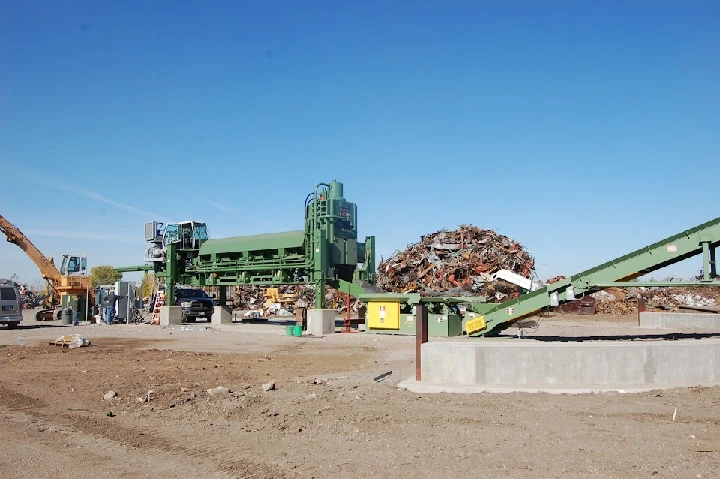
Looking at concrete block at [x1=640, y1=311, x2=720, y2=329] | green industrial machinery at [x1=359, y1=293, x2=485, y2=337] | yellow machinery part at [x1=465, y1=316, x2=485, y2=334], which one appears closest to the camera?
yellow machinery part at [x1=465, y1=316, x2=485, y2=334]

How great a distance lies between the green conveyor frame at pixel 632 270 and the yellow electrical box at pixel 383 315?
5.70 meters

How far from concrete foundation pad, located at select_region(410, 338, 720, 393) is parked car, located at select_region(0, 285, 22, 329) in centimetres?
2526

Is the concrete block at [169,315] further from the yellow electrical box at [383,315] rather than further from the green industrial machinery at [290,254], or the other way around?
the yellow electrical box at [383,315]

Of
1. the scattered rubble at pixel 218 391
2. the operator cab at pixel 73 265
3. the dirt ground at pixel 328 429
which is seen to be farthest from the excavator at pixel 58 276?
the scattered rubble at pixel 218 391

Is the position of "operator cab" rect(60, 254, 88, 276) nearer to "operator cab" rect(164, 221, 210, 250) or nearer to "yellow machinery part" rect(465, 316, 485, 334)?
"operator cab" rect(164, 221, 210, 250)

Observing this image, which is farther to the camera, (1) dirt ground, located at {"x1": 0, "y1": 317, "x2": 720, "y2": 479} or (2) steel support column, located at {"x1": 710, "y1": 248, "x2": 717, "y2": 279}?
(2) steel support column, located at {"x1": 710, "y1": 248, "x2": 717, "y2": 279}

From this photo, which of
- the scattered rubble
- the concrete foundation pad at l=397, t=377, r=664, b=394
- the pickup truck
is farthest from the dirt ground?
the pickup truck

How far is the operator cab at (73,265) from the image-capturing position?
39.7 m

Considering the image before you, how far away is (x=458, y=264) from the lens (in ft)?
132

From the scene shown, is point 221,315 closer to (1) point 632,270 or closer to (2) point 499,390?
(1) point 632,270

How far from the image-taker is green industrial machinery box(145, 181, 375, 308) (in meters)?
25.5

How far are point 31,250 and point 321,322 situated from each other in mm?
25307

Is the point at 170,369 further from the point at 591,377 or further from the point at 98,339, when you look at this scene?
the point at 98,339

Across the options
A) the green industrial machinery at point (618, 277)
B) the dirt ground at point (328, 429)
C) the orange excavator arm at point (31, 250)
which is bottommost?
the dirt ground at point (328, 429)
